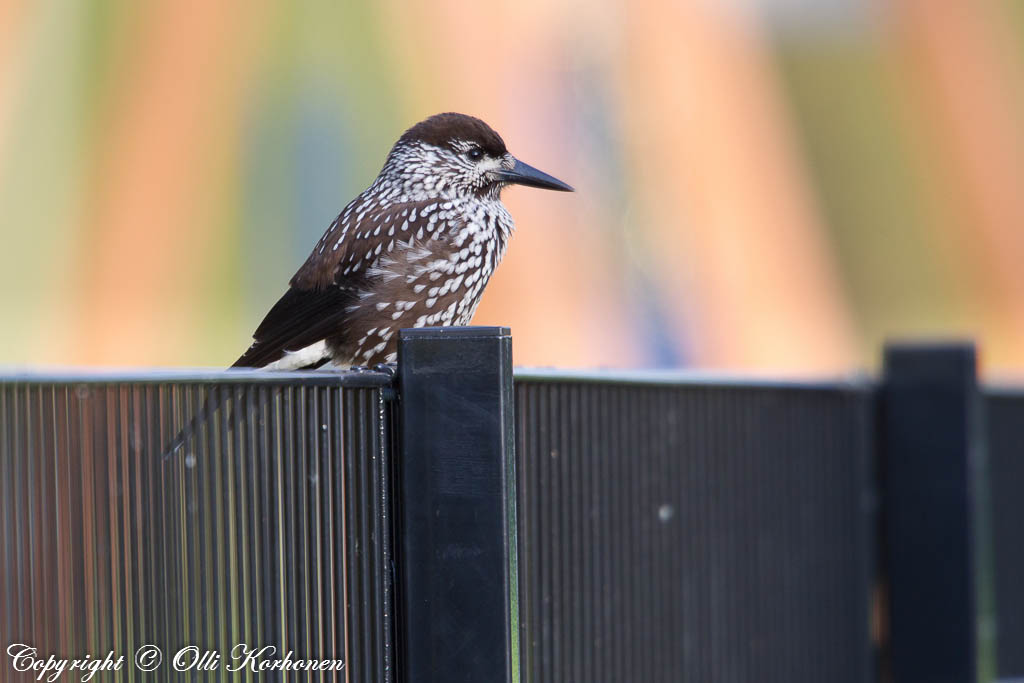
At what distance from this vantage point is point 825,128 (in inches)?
466

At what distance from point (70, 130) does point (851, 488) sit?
7.37 metres

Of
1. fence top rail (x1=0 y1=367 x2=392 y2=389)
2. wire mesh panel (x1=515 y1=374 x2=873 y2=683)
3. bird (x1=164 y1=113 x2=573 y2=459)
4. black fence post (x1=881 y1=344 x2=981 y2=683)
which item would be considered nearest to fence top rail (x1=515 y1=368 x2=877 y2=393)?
wire mesh panel (x1=515 y1=374 x2=873 y2=683)

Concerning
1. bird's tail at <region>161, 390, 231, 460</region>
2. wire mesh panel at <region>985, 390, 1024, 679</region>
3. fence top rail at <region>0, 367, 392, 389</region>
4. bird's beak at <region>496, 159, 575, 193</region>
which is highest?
bird's beak at <region>496, 159, 575, 193</region>

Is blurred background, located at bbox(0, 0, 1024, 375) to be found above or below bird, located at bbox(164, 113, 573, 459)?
above

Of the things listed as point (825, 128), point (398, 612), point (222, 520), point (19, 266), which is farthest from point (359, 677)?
point (825, 128)

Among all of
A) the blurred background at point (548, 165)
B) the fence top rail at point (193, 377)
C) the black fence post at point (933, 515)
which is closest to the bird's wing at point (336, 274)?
the fence top rail at point (193, 377)

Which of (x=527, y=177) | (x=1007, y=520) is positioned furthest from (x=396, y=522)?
(x=1007, y=520)

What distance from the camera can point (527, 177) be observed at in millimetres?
2406

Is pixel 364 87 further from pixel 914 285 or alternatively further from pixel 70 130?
pixel 914 285

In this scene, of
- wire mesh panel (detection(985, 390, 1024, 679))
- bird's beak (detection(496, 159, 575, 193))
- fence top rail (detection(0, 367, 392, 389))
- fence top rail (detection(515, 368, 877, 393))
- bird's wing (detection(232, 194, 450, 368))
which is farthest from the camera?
wire mesh panel (detection(985, 390, 1024, 679))

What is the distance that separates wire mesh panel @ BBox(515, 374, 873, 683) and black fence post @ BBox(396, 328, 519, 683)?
20cm

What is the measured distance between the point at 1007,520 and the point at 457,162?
6.49 ft

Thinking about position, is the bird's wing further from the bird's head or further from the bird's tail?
the bird's tail

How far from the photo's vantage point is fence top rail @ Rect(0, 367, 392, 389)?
1264 mm
